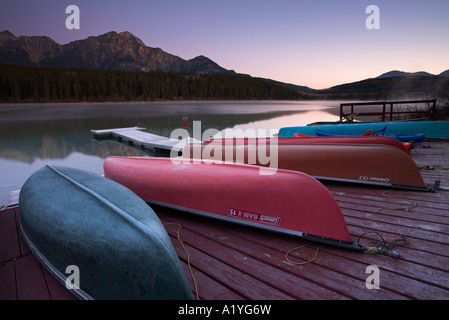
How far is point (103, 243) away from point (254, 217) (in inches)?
53.5

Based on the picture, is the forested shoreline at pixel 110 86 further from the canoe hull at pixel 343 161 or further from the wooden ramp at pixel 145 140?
the canoe hull at pixel 343 161

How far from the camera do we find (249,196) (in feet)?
7.97

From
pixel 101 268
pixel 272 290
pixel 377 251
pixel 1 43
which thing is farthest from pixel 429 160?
pixel 1 43

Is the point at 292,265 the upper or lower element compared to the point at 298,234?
lower

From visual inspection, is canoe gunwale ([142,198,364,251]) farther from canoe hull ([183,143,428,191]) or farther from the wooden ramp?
the wooden ramp

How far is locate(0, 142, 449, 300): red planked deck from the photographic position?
163 centimetres

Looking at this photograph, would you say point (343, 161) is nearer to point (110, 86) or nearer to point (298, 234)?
point (298, 234)

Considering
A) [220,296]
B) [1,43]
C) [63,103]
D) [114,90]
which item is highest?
[1,43]

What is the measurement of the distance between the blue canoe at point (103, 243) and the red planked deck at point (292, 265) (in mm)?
224

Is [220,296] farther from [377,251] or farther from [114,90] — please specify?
[114,90]

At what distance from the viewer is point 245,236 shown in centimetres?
236

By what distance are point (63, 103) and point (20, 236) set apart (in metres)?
66.3

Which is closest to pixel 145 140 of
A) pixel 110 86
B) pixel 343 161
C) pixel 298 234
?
pixel 343 161

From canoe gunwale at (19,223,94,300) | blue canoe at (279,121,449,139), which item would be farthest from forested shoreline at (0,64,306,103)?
canoe gunwale at (19,223,94,300)
